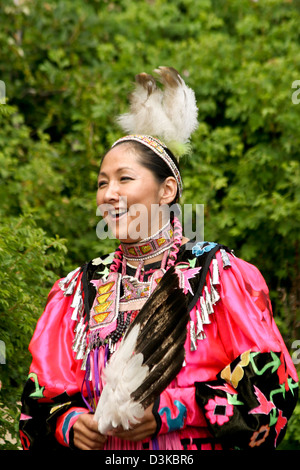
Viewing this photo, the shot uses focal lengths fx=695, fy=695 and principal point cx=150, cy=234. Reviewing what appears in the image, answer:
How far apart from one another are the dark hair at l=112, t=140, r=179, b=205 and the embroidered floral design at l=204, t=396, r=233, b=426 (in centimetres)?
90

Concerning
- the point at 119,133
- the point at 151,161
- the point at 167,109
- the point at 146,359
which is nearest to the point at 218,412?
the point at 146,359

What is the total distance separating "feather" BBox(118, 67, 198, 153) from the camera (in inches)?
116

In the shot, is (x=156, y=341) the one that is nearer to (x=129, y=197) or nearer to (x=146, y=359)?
(x=146, y=359)

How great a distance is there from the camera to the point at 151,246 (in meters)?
2.73

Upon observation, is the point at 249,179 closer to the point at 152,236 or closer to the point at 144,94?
the point at 144,94

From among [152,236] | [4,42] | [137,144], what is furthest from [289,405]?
[4,42]

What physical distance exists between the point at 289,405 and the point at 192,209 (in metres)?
2.56

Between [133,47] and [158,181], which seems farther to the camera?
[133,47]

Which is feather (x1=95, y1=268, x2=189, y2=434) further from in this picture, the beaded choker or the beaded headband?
Answer: the beaded headband

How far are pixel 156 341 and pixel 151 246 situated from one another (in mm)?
462

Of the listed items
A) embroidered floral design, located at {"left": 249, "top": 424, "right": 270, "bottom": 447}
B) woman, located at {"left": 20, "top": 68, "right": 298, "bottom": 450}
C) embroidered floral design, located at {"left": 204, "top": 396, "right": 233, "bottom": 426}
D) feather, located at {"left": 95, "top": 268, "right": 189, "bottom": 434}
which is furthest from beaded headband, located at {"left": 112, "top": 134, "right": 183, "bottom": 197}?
embroidered floral design, located at {"left": 249, "top": 424, "right": 270, "bottom": 447}

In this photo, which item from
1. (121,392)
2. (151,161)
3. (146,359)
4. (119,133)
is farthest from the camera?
(119,133)

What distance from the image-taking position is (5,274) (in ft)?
10.6
